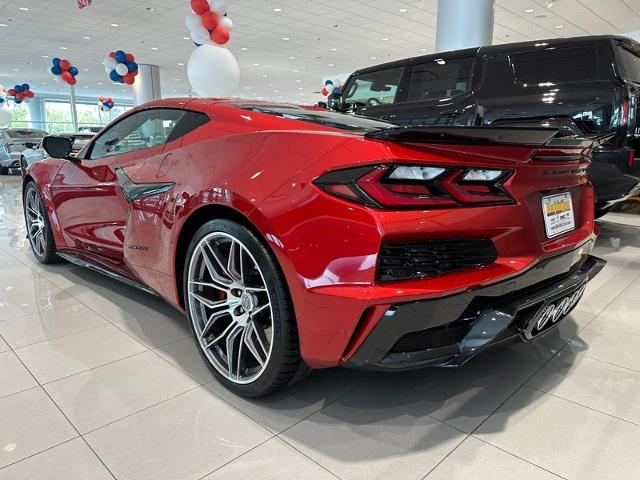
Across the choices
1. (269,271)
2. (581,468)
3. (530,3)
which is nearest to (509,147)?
(269,271)

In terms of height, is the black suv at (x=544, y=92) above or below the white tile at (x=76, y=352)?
above

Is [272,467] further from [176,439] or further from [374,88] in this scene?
[374,88]

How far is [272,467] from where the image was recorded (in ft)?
4.37

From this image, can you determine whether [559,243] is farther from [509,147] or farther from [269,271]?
[269,271]

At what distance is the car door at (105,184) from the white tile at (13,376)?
0.67 meters

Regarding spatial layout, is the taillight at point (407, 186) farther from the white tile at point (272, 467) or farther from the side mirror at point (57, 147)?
the side mirror at point (57, 147)

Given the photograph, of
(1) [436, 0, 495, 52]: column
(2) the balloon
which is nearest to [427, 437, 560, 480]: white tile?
(1) [436, 0, 495, 52]: column

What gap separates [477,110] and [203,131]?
9.44 feet

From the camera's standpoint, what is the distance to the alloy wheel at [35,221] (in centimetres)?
333

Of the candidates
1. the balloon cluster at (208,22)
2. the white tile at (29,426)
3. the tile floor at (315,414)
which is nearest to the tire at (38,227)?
the tile floor at (315,414)

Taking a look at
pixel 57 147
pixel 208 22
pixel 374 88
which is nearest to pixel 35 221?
pixel 57 147

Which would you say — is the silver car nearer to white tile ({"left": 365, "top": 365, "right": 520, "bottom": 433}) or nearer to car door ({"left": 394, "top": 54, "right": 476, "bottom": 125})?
car door ({"left": 394, "top": 54, "right": 476, "bottom": 125})

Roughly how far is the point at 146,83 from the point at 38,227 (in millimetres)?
16818

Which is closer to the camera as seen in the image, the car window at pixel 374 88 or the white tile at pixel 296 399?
the white tile at pixel 296 399
